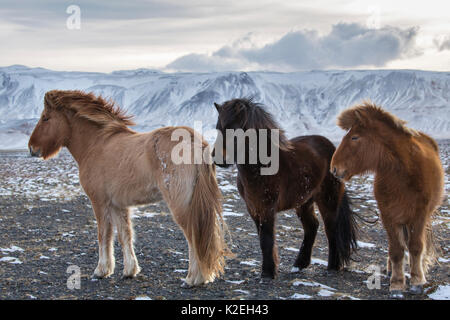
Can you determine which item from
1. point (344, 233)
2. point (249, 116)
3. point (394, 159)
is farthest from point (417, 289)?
point (249, 116)

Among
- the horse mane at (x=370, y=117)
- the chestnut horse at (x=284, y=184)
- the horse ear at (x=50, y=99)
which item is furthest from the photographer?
the horse ear at (x=50, y=99)

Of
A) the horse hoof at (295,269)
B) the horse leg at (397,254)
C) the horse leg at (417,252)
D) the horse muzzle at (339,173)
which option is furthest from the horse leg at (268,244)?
the horse leg at (417,252)

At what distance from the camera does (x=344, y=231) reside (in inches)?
273

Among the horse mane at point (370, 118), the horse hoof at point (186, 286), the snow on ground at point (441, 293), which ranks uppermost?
the horse mane at point (370, 118)

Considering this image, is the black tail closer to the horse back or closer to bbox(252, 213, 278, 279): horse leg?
the horse back

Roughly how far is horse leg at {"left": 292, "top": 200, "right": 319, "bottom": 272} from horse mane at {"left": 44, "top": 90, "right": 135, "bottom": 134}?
9.60 feet

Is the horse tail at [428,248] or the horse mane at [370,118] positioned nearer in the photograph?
the horse mane at [370,118]

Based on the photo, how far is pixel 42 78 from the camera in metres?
159

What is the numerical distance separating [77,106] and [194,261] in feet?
9.97

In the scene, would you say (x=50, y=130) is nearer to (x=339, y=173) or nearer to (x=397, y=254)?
(x=339, y=173)

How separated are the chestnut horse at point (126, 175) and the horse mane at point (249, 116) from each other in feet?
1.68

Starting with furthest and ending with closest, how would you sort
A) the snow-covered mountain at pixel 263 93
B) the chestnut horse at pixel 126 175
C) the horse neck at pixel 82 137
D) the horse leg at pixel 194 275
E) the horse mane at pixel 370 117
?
the snow-covered mountain at pixel 263 93 < the horse neck at pixel 82 137 < the horse leg at pixel 194 275 < the chestnut horse at pixel 126 175 < the horse mane at pixel 370 117

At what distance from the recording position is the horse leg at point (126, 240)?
249 inches

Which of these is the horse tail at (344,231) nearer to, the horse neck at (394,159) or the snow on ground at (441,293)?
the horse neck at (394,159)
